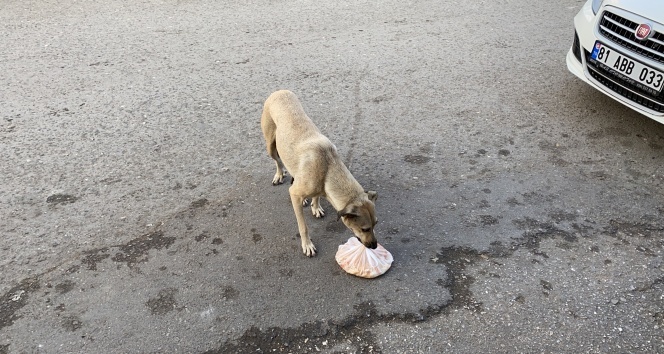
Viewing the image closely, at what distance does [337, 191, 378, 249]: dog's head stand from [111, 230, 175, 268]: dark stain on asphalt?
56.8 inches

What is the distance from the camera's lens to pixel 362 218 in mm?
3488

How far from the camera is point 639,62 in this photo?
481cm

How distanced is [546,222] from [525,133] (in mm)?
1516

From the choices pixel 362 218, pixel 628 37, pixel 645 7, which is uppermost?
pixel 645 7

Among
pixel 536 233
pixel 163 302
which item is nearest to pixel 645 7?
pixel 536 233

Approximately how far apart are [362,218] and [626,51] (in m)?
3.28

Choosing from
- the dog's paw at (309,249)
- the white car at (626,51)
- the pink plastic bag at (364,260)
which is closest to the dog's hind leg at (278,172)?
the dog's paw at (309,249)

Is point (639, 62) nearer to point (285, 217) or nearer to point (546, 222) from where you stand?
point (546, 222)

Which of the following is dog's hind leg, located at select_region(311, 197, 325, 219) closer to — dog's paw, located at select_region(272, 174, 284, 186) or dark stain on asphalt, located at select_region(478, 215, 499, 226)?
dog's paw, located at select_region(272, 174, 284, 186)

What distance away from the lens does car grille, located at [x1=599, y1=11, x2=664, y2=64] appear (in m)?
4.67

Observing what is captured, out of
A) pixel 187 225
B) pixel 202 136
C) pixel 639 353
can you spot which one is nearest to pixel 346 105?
pixel 202 136

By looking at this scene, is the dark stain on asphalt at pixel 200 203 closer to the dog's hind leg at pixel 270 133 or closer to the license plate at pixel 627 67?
the dog's hind leg at pixel 270 133

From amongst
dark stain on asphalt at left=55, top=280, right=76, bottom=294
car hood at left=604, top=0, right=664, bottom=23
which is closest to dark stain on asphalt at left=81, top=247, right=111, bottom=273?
dark stain on asphalt at left=55, top=280, right=76, bottom=294

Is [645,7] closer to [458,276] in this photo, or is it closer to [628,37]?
[628,37]
